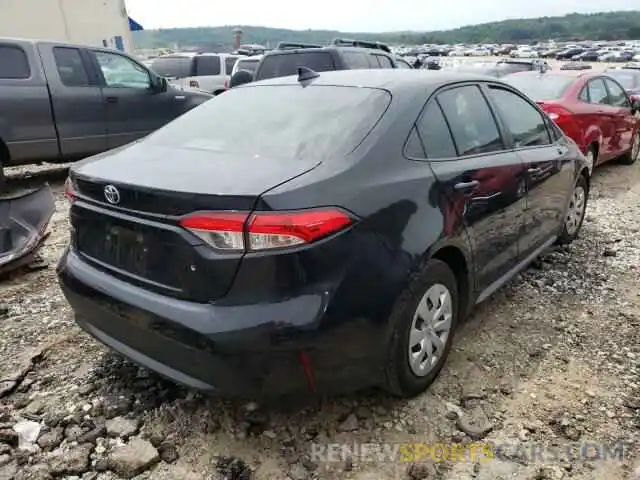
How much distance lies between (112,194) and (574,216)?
13.3 feet

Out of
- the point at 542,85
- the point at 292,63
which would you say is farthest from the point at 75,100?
the point at 542,85

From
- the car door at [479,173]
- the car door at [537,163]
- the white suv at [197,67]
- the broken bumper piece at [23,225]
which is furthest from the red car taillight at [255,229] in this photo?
the white suv at [197,67]

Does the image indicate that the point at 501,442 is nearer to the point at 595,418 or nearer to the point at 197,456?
the point at 595,418

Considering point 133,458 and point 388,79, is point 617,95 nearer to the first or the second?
point 388,79

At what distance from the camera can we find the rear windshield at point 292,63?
8719mm

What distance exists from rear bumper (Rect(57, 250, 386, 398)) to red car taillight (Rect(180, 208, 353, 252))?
0.22m

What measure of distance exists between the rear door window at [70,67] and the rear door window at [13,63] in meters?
0.39

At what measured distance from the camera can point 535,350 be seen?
332 cm

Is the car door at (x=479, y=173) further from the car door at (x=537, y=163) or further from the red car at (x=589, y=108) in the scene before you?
the red car at (x=589, y=108)

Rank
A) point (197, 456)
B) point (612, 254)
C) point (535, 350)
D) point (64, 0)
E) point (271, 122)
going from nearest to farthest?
point (197, 456) < point (271, 122) < point (535, 350) < point (612, 254) < point (64, 0)

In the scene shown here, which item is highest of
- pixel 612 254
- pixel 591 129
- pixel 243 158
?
pixel 243 158

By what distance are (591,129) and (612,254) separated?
2.93 meters

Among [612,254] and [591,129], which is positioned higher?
[591,129]

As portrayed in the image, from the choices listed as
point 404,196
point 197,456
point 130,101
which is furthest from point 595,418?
point 130,101
